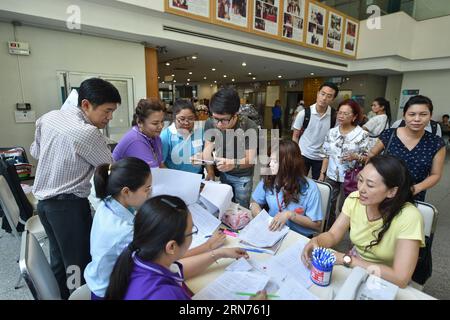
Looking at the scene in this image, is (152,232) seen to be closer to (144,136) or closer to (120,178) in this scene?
(120,178)

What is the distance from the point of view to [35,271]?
0.93 meters

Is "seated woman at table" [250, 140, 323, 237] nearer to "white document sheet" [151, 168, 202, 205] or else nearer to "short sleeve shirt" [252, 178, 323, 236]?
"short sleeve shirt" [252, 178, 323, 236]

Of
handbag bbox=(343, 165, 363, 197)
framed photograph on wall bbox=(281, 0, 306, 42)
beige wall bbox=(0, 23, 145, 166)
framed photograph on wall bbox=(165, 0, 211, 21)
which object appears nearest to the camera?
handbag bbox=(343, 165, 363, 197)

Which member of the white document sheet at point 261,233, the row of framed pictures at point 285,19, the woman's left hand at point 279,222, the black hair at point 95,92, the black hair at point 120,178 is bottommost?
the white document sheet at point 261,233

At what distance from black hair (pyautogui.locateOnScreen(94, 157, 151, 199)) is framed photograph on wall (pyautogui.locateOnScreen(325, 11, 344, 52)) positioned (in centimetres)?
756

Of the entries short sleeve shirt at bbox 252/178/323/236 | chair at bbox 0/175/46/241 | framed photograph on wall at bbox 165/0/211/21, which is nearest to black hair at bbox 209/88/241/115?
short sleeve shirt at bbox 252/178/323/236

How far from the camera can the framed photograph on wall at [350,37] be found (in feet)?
25.3

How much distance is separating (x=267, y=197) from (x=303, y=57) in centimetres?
647

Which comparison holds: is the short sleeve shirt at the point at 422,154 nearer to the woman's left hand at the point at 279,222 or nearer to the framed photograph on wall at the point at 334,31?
the woman's left hand at the point at 279,222

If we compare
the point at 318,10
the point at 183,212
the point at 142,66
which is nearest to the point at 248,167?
the point at 183,212

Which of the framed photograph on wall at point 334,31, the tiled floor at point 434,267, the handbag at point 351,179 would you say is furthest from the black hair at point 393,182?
the framed photograph on wall at point 334,31

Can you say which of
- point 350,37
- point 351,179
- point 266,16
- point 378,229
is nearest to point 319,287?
point 378,229

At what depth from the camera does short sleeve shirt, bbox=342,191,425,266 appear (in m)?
1.08

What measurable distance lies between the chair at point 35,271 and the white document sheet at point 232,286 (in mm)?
567
